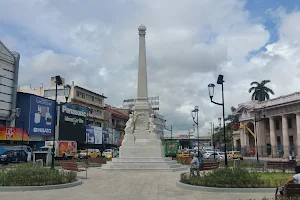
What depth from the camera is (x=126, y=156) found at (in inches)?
1038

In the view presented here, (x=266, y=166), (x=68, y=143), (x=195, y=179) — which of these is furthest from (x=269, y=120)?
(x=195, y=179)

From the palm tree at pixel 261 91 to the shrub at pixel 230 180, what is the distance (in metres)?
60.5

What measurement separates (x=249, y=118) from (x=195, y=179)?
56.4m

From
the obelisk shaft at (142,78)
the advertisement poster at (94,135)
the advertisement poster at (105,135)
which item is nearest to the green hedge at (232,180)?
the obelisk shaft at (142,78)

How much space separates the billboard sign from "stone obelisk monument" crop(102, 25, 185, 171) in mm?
33261

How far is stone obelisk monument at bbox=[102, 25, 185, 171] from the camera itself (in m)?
24.8

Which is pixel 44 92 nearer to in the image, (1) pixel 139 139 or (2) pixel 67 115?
(2) pixel 67 115

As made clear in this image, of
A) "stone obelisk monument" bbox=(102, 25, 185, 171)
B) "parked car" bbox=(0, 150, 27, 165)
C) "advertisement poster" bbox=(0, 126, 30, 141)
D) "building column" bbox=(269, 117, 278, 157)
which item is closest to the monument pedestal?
"stone obelisk monument" bbox=(102, 25, 185, 171)

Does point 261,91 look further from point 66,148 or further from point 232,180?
point 232,180

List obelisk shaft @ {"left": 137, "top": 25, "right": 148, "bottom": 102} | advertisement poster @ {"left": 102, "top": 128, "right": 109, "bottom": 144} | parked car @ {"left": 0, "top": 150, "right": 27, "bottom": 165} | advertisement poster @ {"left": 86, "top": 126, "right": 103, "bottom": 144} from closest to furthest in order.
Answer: obelisk shaft @ {"left": 137, "top": 25, "right": 148, "bottom": 102}
parked car @ {"left": 0, "top": 150, "right": 27, "bottom": 165}
advertisement poster @ {"left": 86, "top": 126, "right": 103, "bottom": 144}
advertisement poster @ {"left": 102, "top": 128, "right": 109, "bottom": 144}

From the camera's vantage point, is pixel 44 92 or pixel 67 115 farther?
pixel 44 92

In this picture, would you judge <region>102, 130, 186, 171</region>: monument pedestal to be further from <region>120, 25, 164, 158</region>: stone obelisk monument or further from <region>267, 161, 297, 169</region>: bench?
<region>267, 161, 297, 169</region>: bench

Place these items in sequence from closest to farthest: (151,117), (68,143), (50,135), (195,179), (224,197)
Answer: (224,197) < (195,179) < (151,117) < (68,143) < (50,135)

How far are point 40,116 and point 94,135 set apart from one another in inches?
700
